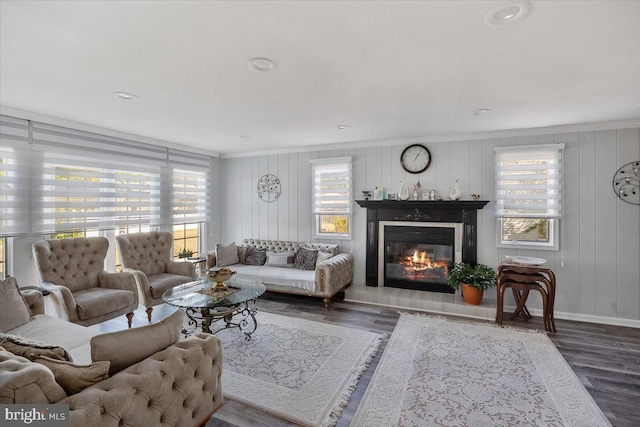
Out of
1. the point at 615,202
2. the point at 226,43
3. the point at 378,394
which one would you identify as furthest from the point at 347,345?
the point at 615,202

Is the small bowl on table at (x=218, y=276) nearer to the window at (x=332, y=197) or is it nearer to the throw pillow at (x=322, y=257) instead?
the throw pillow at (x=322, y=257)

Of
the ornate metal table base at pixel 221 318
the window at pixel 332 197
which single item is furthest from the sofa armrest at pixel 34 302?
the window at pixel 332 197

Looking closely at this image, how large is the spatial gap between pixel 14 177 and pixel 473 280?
5.79 m

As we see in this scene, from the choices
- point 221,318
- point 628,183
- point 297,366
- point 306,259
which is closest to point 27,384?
point 297,366

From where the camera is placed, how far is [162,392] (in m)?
1.37

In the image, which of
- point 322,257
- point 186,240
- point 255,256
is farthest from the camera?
point 186,240

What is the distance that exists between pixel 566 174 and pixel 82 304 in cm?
600

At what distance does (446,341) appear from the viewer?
3.30 metres

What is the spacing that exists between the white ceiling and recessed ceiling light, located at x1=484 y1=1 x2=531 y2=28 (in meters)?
0.04

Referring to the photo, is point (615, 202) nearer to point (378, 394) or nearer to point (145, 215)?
point (378, 394)

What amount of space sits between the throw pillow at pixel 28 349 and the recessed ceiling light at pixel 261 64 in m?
2.10

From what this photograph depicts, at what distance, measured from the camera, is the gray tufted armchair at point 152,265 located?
147 inches

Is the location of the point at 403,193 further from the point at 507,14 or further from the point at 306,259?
the point at 507,14

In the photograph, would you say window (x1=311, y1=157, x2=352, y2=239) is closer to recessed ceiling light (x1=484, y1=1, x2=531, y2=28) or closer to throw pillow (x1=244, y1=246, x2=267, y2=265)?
throw pillow (x1=244, y1=246, x2=267, y2=265)
